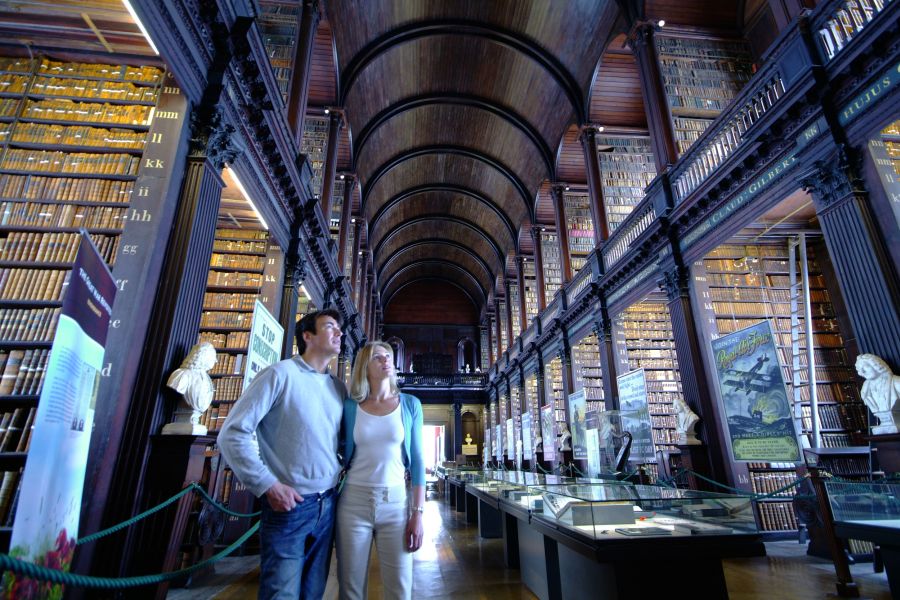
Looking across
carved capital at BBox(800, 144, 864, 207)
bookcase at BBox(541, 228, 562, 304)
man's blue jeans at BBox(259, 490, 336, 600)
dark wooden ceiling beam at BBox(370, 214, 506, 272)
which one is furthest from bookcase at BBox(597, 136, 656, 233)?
man's blue jeans at BBox(259, 490, 336, 600)

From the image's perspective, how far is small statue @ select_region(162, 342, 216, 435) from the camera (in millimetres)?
2713

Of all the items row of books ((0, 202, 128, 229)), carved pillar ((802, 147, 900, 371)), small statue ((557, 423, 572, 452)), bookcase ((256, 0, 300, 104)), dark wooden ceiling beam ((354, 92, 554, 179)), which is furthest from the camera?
dark wooden ceiling beam ((354, 92, 554, 179))

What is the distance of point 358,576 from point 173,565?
2.02 m

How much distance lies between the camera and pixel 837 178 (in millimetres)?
3531

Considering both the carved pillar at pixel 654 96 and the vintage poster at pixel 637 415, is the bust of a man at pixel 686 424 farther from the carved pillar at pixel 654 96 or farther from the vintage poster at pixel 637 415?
the carved pillar at pixel 654 96

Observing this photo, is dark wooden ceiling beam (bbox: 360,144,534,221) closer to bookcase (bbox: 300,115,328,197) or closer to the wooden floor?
bookcase (bbox: 300,115,328,197)

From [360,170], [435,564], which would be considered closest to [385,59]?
[360,170]

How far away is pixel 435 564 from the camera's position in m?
3.68

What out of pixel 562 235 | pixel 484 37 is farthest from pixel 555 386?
pixel 484 37

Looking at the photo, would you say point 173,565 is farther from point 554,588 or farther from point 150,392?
point 554,588

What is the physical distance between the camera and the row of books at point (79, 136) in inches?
126

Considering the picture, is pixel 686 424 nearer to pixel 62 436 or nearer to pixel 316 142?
pixel 62 436

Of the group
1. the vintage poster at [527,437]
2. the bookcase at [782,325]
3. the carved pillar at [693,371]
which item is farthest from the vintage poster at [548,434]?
the bookcase at [782,325]

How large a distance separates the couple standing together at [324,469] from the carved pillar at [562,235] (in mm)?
8813
